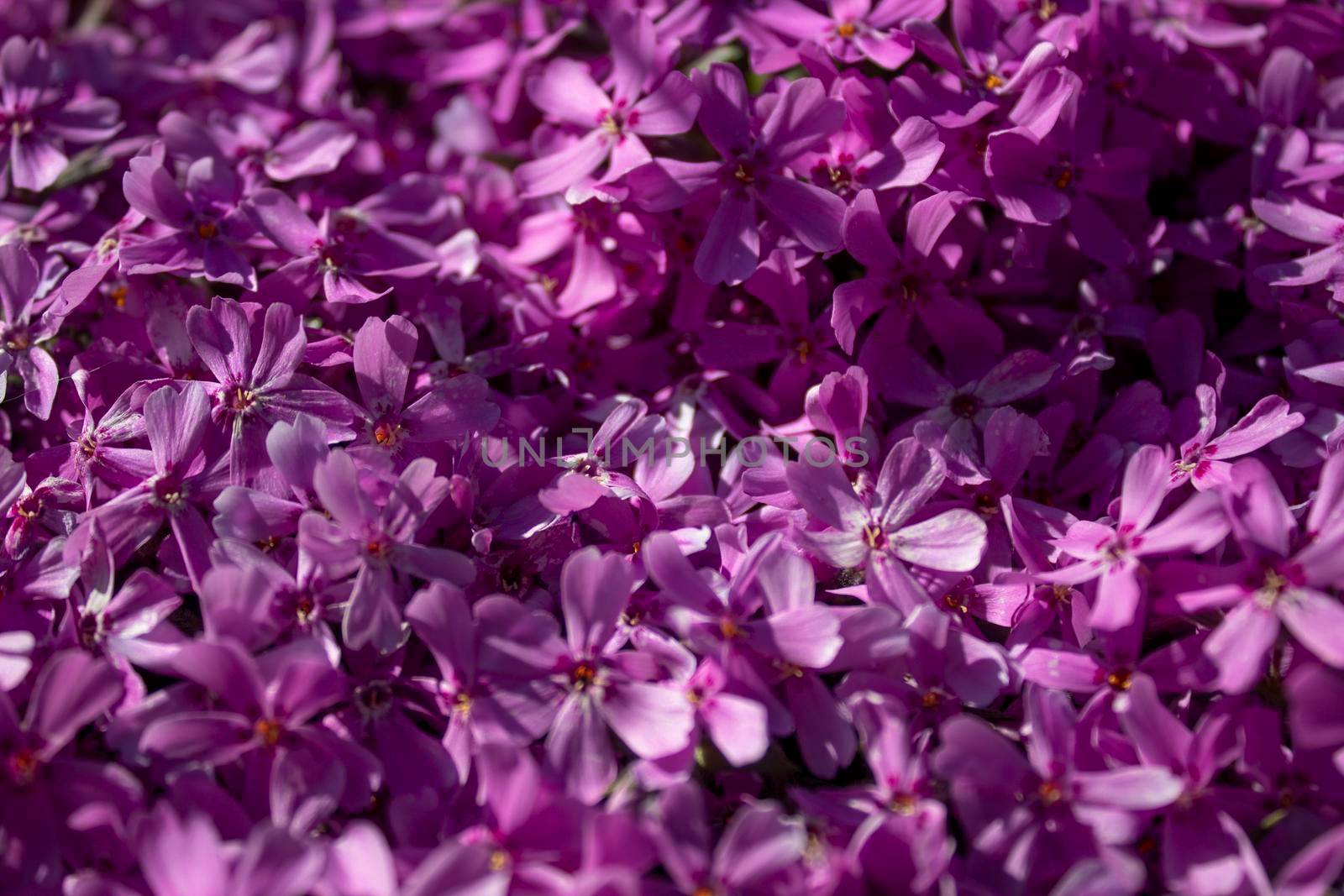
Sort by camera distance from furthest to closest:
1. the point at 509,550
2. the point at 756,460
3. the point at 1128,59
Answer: the point at 1128,59 → the point at 756,460 → the point at 509,550

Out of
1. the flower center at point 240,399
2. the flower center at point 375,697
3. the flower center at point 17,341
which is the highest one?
the flower center at point 17,341

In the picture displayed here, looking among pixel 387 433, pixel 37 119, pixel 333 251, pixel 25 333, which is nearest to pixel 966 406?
pixel 387 433

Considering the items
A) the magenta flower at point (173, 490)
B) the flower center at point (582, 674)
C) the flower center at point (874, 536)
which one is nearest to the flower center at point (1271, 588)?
the flower center at point (874, 536)

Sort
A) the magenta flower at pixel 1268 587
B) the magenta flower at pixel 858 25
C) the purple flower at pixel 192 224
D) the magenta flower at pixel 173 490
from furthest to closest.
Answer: the magenta flower at pixel 858 25 < the purple flower at pixel 192 224 < the magenta flower at pixel 173 490 < the magenta flower at pixel 1268 587

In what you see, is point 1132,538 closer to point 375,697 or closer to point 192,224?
point 375,697

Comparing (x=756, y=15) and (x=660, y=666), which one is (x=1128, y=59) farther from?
(x=660, y=666)

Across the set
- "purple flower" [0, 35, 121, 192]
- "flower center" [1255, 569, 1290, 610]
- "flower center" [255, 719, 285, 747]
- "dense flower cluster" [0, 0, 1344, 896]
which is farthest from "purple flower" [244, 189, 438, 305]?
"flower center" [1255, 569, 1290, 610]

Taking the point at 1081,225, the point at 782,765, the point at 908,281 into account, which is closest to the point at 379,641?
the point at 782,765

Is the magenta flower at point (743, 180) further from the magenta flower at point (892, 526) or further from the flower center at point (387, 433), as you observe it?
the flower center at point (387, 433)
